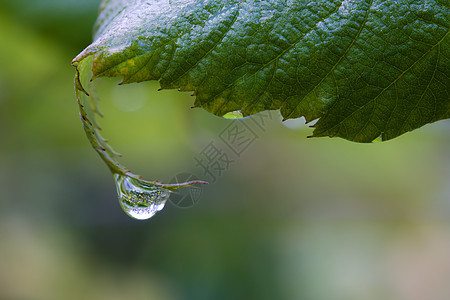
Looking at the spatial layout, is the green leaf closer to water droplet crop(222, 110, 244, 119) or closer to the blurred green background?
water droplet crop(222, 110, 244, 119)

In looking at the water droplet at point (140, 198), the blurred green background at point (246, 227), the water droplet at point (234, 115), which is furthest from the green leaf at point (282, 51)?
the blurred green background at point (246, 227)

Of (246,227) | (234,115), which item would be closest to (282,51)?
(234,115)

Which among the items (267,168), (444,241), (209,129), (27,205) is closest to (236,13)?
(209,129)

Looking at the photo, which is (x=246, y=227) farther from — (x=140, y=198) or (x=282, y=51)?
(x=282, y=51)

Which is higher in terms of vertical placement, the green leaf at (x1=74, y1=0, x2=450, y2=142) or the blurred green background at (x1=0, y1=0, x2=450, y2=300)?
the green leaf at (x1=74, y1=0, x2=450, y2=142)

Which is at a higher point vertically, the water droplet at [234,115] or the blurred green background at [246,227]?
the water droplet at [234,115]

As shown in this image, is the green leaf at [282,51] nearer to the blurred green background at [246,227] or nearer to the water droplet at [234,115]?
the water droplet at [234,115]

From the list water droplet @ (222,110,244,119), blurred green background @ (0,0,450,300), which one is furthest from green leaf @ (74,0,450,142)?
blurred green background @ (0,0,450,300)
